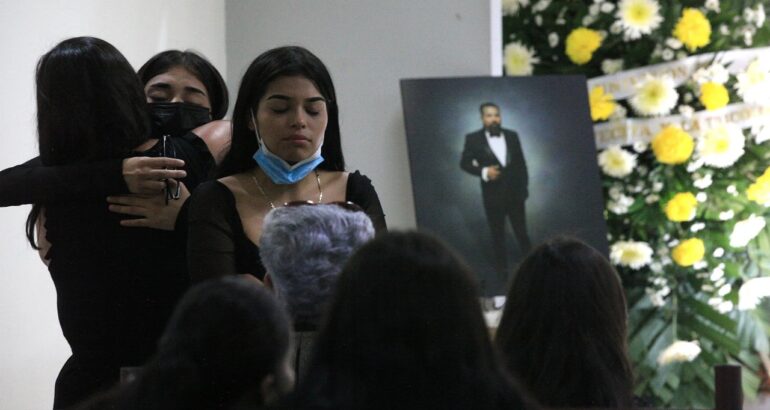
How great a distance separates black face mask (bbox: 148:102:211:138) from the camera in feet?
9.84

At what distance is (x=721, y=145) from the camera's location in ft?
19.3

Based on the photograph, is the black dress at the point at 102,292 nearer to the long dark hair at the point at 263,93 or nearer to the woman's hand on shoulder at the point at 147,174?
the woman's hand on shoulder at the point at 147,174

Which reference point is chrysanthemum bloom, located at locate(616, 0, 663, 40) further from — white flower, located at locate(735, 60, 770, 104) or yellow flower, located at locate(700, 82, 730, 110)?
white flower, located at locate(735, 60, 770, 104)


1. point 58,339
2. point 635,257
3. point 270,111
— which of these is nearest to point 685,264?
point 635,257

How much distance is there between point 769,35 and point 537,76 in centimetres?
118

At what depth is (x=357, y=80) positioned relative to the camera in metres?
6.15

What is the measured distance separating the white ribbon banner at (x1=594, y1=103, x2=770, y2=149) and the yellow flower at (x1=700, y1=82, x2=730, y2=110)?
1.9 inches

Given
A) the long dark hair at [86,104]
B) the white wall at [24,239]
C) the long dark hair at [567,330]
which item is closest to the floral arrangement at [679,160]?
the white wall at [24,239]

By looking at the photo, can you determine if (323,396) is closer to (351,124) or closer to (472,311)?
(472,311)

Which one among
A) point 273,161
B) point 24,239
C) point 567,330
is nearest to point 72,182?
point 273,161

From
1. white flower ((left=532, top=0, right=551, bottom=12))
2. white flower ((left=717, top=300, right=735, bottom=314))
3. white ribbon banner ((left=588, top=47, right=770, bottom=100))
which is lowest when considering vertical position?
white flower ((left=717, top=300, right=735, bottom=314))

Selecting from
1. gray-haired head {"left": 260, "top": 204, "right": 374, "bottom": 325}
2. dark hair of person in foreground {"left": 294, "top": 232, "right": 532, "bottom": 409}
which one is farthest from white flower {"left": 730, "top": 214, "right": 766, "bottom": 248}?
dark hair of person in foreground {"left": 294, "top": 232, "right": 532, "bottom": 409}

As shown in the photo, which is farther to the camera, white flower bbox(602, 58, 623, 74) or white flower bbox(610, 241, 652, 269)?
white flower bbox(602, 58, 623, 74)

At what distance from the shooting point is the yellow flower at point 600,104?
609cm
